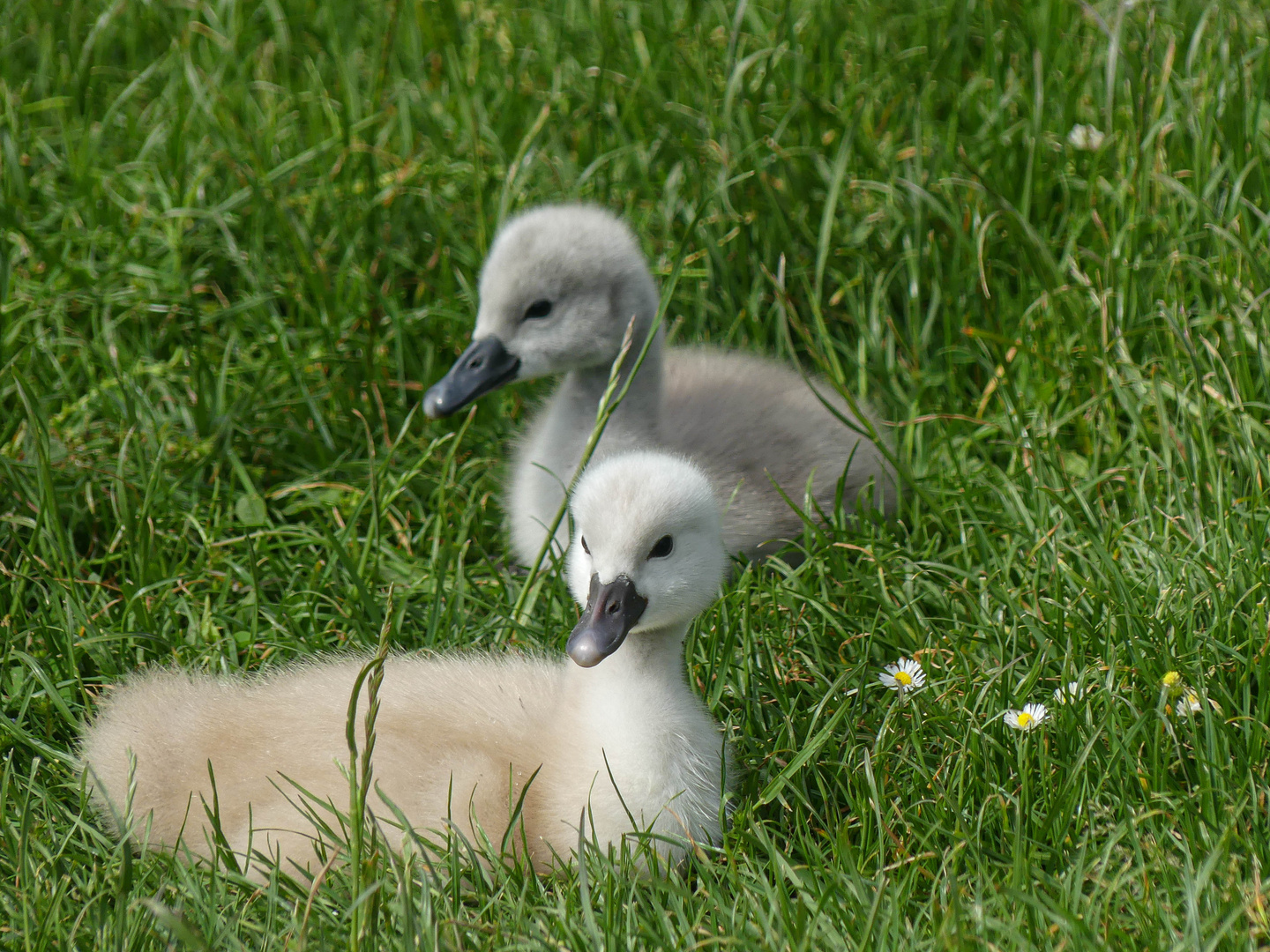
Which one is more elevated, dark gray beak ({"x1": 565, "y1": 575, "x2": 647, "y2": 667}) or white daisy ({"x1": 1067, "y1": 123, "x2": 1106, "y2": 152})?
dark gray beak ({"x1": 565, "y1": 575, "x2": 647, "y2": 667})

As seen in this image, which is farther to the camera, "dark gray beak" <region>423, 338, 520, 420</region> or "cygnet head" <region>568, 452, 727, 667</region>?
"dark gray beak" <region>423, 338, 520, 420</region>

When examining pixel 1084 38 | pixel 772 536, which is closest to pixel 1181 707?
pixel 772 536

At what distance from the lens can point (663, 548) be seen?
2400mm

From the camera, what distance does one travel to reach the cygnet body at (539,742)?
2344 mm

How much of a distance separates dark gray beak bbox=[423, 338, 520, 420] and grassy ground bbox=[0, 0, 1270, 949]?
5.8 inches

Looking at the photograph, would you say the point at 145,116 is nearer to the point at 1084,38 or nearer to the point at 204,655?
the point at 204,655

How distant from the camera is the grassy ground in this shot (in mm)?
2256

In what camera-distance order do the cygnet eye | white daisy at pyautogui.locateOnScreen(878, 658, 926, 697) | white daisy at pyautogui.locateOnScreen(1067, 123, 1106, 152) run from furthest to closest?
white daisy at pyautogui.locateOnScreen(1067, 123, 1106, 152) → white daisy at pyautogui.locateOnScreen(878, 658, 926, 697) → the cygnet eye

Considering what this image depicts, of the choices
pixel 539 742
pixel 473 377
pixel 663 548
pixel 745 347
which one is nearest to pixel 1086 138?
pixel 745 347

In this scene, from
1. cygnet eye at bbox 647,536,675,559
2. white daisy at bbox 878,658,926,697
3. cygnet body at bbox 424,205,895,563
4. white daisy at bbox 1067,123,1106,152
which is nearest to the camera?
cygnet eye at bbox 647,536,675,559

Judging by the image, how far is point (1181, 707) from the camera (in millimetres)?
2441

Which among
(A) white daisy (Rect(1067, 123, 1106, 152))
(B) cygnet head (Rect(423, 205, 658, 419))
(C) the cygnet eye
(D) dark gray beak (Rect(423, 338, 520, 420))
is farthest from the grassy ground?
(C) the cygnet eye

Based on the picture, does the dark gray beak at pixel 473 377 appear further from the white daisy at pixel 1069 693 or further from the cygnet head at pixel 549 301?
the white daisy at pixel 1069 693

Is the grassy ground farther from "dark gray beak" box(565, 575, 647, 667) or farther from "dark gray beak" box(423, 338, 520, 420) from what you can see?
"dark gray beak" box(565, 575, 647, 667)
